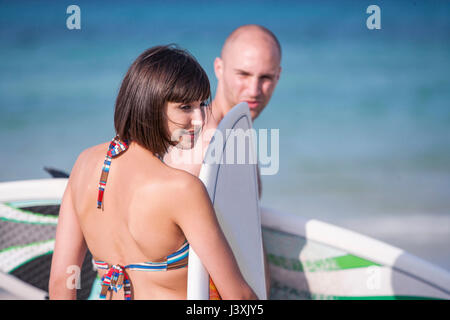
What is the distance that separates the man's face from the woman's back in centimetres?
A: 132

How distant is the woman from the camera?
3.43 ft

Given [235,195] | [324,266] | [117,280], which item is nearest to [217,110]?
[324,266]

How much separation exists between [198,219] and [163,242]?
0.11 metres

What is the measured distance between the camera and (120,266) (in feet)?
3.85

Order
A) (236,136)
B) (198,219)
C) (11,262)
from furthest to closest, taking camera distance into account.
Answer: (11,262) → (236,136) → (198,219)

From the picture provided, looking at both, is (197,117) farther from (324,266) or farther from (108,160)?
(324,266)

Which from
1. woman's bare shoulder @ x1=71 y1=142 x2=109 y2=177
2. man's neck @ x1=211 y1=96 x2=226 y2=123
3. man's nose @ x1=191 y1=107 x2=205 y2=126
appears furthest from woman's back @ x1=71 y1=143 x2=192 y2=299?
man's neck @ x1=211 y1=96 x2=226 y2=123

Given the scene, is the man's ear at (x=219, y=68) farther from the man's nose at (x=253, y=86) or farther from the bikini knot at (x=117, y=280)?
the bikini knot at (x=117, y=280)

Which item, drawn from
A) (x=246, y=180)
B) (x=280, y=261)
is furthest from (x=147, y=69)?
(x=280, y=261)

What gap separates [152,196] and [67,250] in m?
0.37

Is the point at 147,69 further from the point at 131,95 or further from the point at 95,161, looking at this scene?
the point at 95,161

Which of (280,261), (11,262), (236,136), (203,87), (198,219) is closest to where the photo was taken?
(198,219)

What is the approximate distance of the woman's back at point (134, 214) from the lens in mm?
1051

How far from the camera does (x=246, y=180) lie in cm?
159
